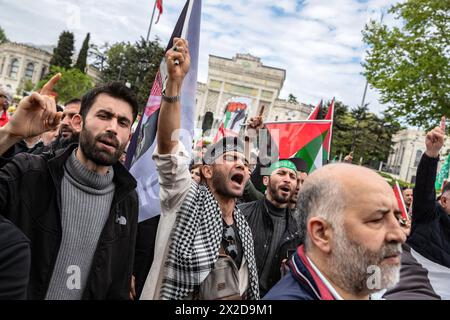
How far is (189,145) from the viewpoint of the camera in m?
2.74

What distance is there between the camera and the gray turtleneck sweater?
1.88 metres

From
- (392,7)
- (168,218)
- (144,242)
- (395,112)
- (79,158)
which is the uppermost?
(392,7)

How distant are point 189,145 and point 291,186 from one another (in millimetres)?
1247

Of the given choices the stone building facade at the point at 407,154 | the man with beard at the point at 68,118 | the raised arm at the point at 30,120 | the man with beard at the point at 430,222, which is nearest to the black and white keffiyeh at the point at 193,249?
the raised arm at the point at 30,120

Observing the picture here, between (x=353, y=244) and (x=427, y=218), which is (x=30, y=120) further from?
(x=427, y=218)

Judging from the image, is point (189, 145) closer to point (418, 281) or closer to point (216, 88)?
point (418, 281)

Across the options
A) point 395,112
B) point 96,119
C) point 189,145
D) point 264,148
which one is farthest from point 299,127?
point 395,112

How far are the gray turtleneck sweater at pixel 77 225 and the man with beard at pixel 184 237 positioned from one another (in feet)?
1.16

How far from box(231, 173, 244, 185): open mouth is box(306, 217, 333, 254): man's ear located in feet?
4.02

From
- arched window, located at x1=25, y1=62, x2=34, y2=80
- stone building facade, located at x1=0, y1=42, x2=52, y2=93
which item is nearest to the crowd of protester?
stone building facade, located at x1=0, y1=42, x2=52, y2=93

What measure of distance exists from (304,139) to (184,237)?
294cm

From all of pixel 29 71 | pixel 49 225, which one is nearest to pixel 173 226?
pixel 49 225

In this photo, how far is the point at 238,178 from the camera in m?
2.87
